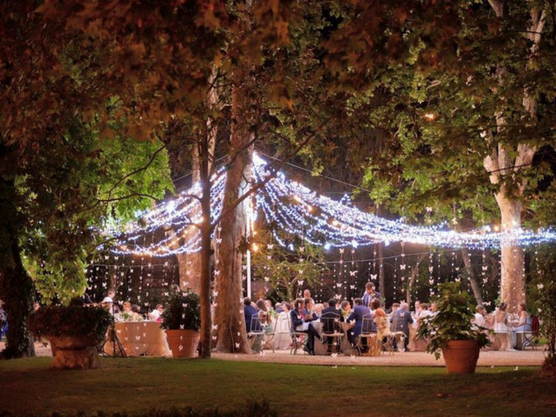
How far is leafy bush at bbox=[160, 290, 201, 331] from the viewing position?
17.0 metres

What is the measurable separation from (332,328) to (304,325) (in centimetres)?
107

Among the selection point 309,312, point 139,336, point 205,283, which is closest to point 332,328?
point 309,312

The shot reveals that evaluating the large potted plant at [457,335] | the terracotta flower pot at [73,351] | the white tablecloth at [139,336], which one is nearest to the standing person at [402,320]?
the white tablecloth at [139,336]

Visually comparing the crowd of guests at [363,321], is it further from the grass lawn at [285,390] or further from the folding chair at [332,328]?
the grass lawn at [285,390]

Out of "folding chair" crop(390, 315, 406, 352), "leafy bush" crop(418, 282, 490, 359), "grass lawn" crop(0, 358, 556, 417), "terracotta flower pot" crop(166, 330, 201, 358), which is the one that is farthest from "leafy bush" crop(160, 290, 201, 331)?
"folding chair" crop(390, 315, 406, 352)

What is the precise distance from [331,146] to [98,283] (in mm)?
26599

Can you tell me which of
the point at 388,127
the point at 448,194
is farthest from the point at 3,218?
the point at 448,194

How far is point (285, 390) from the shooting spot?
10.8m

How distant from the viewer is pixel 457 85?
1204cm

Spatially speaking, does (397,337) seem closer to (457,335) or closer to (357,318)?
(357,318)

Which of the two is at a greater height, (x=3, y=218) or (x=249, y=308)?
(x=3, y=218)

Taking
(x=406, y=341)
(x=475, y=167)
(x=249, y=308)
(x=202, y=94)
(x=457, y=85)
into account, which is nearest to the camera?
(x=202, y=94)

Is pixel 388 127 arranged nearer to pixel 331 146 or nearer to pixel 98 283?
pixel 331 146

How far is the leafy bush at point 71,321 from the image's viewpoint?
13078 millimetres
